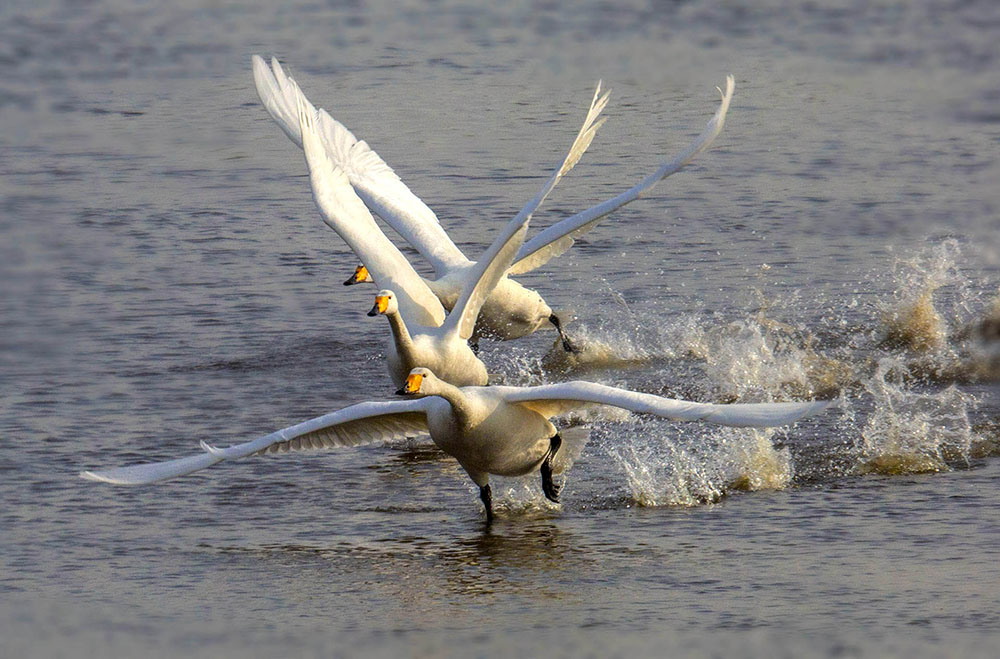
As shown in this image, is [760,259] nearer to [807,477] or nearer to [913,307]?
[913,307]

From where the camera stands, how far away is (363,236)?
11102mm

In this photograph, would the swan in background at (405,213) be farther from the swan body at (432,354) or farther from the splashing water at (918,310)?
the splashing water at (918,310)

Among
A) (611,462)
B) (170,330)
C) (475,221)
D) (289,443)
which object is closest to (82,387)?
(170,330)

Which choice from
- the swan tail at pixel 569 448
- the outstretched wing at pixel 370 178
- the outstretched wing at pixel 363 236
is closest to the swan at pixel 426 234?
the outstretched wing at pixel 370 178

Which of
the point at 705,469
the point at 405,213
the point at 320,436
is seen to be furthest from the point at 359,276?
the point at 705,469

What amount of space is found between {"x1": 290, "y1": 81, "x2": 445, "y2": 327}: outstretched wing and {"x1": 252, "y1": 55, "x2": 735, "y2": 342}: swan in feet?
2.21

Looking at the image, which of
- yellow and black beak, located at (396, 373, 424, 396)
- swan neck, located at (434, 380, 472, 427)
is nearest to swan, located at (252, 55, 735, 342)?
swan neck, located at (434, 380, 472, 427)

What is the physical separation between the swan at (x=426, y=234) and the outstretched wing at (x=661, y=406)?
7.36 feet

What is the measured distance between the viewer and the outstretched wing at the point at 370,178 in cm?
1238

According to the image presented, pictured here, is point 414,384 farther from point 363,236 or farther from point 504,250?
point 363,236

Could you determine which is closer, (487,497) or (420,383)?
(420,383)

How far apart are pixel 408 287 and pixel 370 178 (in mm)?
2351

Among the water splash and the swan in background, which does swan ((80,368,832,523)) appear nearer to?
the water splash

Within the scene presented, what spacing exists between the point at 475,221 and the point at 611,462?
556cm
